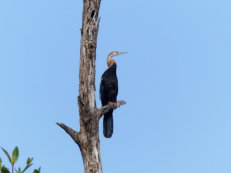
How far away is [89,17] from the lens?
579cm

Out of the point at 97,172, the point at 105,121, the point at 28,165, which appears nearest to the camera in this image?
the point at 28,165

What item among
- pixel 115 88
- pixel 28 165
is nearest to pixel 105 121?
pixel 115 88

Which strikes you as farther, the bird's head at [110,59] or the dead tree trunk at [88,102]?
the bird's head at [110,59]

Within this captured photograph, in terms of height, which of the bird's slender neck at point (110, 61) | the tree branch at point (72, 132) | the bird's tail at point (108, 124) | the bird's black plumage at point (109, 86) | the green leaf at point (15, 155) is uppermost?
the bird's slender neck at point (110, 61)

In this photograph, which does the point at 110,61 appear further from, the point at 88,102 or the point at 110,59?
the point at 88,102

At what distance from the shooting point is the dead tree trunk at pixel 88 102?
5449mm

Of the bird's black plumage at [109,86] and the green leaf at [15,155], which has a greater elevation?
the bird's black plumage at [109,86]

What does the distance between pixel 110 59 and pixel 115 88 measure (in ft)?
2.76

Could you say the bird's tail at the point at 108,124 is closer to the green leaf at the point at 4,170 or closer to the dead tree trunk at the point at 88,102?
the dead tree trunk at the point at 88,102

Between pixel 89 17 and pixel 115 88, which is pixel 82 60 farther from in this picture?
pixel 115 88

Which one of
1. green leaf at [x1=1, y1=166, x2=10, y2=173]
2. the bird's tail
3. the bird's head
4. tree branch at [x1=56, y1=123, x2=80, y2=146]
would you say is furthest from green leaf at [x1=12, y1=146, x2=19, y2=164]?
the bird's head

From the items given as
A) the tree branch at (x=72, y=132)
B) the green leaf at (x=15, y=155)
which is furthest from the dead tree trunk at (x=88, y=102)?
the green leaf at (x=15, y=155)

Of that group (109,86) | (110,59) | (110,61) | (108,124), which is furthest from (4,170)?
(110,59)

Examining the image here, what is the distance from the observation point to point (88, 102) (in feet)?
18.0
